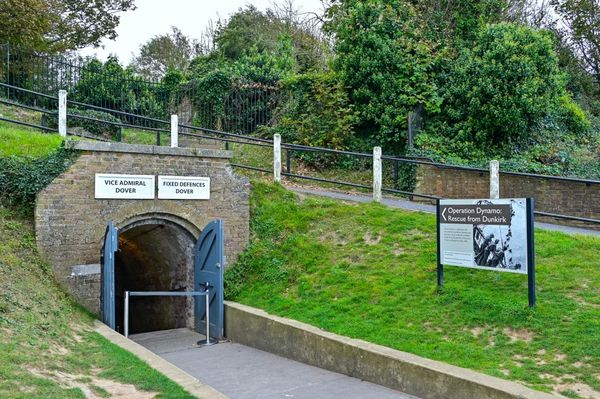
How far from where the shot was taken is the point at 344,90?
63.2 feet

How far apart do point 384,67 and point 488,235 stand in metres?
12.4

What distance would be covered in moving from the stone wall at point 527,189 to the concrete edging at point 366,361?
22.7 feet

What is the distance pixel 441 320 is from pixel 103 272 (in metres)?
6.07

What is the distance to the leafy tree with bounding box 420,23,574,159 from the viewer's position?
16.7m

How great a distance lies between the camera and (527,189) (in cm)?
1340

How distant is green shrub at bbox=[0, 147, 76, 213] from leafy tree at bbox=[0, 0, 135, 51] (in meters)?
9.75

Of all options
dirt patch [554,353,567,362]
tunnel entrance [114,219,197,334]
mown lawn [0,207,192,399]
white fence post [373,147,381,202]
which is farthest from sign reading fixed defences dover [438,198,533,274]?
tunnel entrance [114,219,197,334]

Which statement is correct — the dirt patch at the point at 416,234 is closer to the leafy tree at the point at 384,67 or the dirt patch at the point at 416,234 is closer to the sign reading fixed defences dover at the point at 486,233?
the sign reading fixed defences dover at the point at 486,233

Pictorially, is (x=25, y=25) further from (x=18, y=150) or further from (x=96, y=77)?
(x=18, y=150)

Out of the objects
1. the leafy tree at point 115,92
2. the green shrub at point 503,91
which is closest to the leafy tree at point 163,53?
the leafy tree at point 115,92

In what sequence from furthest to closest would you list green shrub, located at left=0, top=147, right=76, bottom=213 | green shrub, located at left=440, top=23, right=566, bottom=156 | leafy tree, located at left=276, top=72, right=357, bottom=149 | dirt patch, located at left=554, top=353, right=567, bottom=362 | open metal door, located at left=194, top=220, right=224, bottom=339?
1. leafy tree, located at left=276, top=72, right=357, bottom=149
2. green shrub, located at left=440, top=23, right=566, bottom=156
3. open metal door, located at left=194, top=220, right=224, bottom=339
4. green shrub, located at left=0, top=147, right=76, bottom=213
5. dirt patch, located at left=554, top=353, right=567, bottom=362

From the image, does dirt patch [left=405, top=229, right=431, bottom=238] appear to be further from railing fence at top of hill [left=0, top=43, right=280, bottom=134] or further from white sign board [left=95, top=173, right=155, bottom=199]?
railing fence at top of hill [left=0, top=43, right=280, bottom=134]

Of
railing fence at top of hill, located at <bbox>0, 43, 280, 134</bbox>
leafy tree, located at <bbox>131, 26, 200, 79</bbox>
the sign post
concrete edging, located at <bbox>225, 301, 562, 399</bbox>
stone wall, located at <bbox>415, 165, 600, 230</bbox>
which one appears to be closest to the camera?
concrete edging, located at <bbox>225, 301, 562, 399</bbox>

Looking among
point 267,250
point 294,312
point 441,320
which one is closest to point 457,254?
point 441,320
